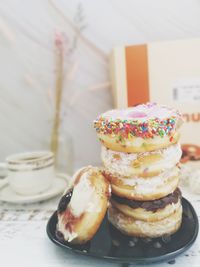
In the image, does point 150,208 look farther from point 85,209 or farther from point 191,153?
point 191,153

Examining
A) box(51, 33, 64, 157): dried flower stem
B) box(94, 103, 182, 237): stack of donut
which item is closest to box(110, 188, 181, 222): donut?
box(94, 103, 182, 237): stack of donut

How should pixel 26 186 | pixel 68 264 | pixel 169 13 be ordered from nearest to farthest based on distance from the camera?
pixel 68 264 → pixel 26 186 → pixel 169 13

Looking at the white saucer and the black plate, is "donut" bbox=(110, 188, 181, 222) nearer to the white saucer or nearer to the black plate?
the black plate

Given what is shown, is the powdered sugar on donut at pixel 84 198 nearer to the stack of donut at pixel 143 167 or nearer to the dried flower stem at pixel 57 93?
the stack of donut at pixel 143 167

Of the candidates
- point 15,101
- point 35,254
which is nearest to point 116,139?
point 35,254

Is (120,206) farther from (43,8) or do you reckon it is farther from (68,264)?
(43,8)

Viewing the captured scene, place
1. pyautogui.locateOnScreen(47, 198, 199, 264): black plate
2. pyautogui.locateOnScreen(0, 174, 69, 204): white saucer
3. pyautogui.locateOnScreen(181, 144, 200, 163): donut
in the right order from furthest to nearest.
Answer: pyautogui.locateOnScreen(181, 144, 200, 163): donut → pyautogui.locateOnScreen(0, 174, 69, 204): white saucer → pyautogui.locateOnScreen(47, 198, 199, 264): black plate

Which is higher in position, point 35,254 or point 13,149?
point 13,149
